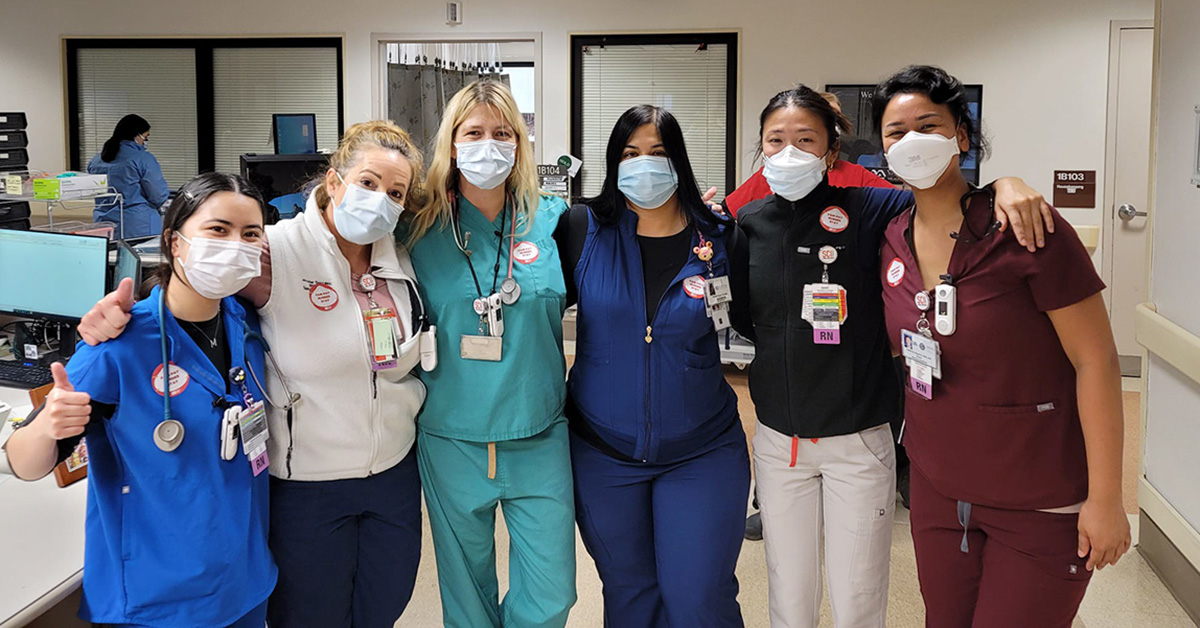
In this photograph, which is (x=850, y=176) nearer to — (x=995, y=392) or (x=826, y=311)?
(x=826, y=311)

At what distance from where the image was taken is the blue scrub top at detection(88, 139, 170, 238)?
6559mm

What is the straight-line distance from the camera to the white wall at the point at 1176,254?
270cm

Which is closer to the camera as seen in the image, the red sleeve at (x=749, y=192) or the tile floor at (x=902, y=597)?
the tile floor at (x=902, y=597)

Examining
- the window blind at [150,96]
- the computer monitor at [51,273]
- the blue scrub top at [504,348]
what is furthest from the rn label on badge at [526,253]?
the window blind at [150,96]

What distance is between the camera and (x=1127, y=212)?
5727mm

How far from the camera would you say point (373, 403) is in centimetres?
188

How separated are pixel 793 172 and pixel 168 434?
139 centimetres

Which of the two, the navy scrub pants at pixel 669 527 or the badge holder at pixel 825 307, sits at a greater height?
the badge holder at pixel 825 307

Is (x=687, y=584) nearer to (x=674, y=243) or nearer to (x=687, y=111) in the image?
(x=674, y=243)

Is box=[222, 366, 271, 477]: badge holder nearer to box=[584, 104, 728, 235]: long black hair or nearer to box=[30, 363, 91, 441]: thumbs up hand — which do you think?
box=[30, 363, 91, 441]: thumbs up hand

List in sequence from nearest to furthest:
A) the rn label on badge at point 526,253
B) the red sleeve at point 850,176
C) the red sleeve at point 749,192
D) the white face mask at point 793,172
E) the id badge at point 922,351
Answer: the id badge at point 922,351 → the white face mask at point 793,172 → the rn label on badge at point 526,253 → the red sleeve at point 850,176 → the red sleeve at point 749,192

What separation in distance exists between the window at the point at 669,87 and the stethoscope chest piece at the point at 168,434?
5.15m

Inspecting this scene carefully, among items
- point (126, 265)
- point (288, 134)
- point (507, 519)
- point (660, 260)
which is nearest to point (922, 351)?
point (660, 260)

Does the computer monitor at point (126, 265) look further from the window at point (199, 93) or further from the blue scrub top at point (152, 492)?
the window at point (199, 93)
